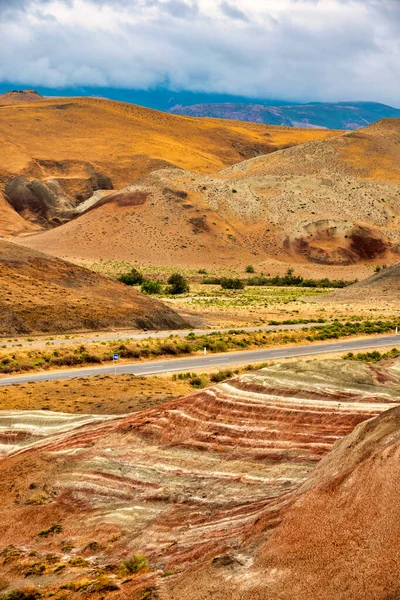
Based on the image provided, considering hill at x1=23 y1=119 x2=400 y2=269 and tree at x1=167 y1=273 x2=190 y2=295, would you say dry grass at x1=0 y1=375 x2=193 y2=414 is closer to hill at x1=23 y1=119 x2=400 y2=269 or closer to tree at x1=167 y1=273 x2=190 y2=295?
tree at x1=167 y1=273 x2=190 y2=295

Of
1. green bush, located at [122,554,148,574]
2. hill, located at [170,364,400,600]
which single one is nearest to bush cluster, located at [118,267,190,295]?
green bush, located at [122,554,148,574]

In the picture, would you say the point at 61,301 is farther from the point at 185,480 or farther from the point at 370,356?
the point at 185,480

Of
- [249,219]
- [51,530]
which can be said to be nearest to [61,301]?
[51,530]

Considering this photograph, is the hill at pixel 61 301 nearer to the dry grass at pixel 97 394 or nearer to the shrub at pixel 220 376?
the dry grass at pixel 97 394

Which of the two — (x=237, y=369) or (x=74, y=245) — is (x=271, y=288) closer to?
(x=74, y=245)

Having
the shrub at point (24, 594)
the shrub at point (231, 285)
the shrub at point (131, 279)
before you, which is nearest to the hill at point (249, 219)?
the shrub at point (231, 285)

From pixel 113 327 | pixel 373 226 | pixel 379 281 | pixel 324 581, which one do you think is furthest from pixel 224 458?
pixel 373 226
